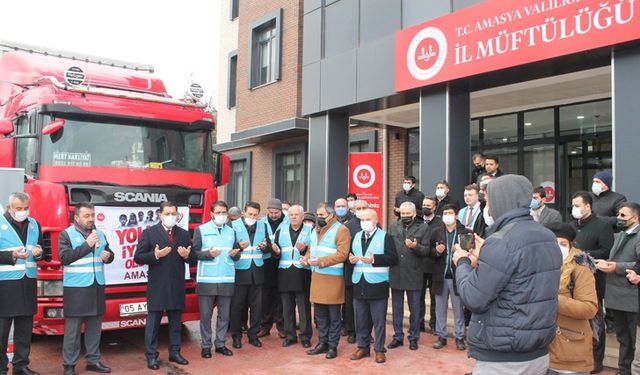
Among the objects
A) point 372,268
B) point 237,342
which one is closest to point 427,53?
point 372,268

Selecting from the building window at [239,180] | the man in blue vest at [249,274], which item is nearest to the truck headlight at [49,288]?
the man in blue vest at [249,274]

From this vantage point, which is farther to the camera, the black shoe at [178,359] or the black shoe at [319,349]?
the black shoe at [319,349]

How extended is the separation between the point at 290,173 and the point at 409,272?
9709mm

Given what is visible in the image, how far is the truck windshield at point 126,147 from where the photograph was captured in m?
6.62

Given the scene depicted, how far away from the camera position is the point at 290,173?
16.6 metres

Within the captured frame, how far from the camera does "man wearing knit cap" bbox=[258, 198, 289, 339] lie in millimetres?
8047

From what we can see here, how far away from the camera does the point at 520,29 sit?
8344 millimetres

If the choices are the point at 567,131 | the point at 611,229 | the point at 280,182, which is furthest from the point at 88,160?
the point at 280,182

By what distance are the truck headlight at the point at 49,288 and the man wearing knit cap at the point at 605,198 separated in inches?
254

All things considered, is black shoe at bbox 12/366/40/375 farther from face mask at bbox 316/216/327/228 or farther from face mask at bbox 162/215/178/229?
face mask at bbox 316/216/327/228

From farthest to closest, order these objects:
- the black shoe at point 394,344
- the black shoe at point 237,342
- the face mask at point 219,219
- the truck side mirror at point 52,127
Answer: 1. the black shoe at point 237,342
2. the black shoe at point 394,344
3. the face mask at point 219,219
4. the truck side mirror at point 52,127

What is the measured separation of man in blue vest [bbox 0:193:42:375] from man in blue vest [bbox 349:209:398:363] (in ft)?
11.6

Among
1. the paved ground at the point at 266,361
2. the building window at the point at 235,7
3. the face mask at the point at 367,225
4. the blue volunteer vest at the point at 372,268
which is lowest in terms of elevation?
the paved ground at the point at 266,361

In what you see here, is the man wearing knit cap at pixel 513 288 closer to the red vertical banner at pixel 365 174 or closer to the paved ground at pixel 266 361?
the paved ground at pixel 266 361
